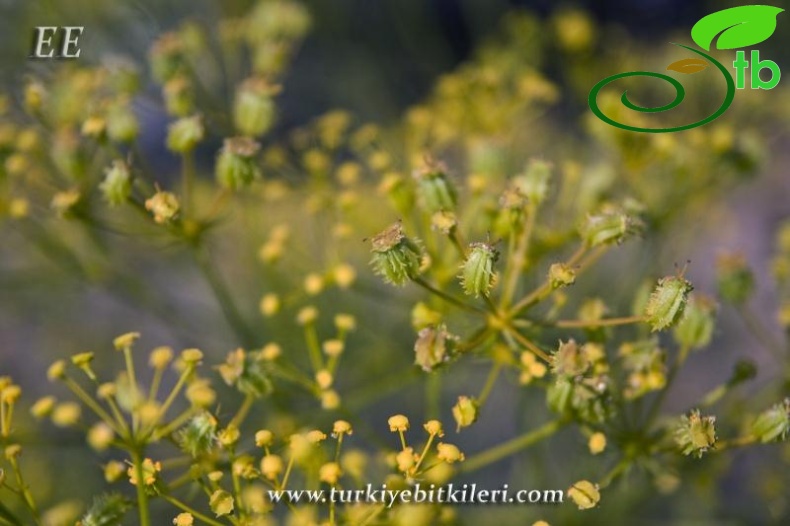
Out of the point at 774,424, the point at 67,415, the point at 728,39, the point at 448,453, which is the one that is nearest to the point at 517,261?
the point at 448,453

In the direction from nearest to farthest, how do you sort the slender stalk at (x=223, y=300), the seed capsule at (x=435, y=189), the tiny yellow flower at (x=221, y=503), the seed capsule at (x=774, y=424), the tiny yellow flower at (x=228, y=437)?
the tiny yellow flower at (x=221, y=503) → the tiny yellow flower at (x=228, y=437) → the seed capsule at (x=774, y=424) → the seed capsule at (x=435, y=189) → the slender stalk at (x=223, y=300)

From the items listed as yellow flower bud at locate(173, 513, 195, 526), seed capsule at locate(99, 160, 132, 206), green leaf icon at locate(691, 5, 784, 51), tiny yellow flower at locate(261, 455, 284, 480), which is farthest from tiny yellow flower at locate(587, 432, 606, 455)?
green leaf icon at locate(691, 5, 784, 51)

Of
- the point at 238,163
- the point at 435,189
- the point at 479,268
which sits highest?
the point at 238,163

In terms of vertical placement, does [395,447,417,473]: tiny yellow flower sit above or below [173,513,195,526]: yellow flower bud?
above

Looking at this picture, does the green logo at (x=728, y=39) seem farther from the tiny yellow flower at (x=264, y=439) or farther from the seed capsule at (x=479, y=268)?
the tiny yellow flower at (x=264, y=439)

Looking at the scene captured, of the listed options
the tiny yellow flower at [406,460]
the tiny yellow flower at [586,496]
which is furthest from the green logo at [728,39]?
the tiny yellow flower at [406,460]

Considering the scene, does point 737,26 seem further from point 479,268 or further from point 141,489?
point 141,489

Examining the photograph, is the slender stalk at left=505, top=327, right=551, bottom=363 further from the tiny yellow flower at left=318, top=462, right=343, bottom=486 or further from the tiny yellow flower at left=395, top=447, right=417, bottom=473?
the tiny yellow flower at left=318, top=462, right=343, bottom=486

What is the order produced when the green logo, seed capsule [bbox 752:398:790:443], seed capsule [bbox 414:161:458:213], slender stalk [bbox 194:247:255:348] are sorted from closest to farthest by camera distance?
1. seed capsule [bbox 752:398:790:443]
2. seed capsule [bbox 414:161:458:213]
3. slender stalk [bbox 194:247:255:348]
4. the green logo

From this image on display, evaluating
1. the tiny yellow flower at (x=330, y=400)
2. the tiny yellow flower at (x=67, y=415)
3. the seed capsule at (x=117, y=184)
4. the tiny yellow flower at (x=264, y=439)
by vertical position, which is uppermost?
the seed capsule at (x=117, y=184)
